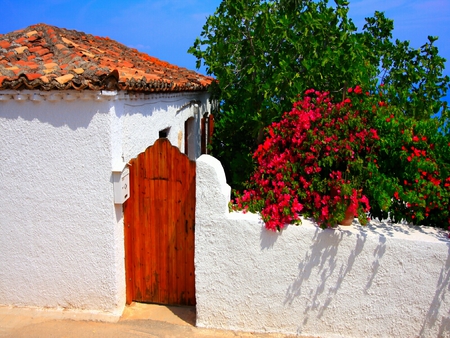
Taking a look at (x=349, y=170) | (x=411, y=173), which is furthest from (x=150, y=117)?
(x=411, y=173)

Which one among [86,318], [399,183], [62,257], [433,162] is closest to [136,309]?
[86,318]

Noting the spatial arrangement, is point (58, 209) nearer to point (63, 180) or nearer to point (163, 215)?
point (63, 180)

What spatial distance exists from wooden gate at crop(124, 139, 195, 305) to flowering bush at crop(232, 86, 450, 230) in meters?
0.75

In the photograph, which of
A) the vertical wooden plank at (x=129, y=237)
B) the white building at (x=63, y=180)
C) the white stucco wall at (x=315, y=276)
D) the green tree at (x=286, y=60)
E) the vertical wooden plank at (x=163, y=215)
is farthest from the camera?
the green tree at (x=286, y=60)

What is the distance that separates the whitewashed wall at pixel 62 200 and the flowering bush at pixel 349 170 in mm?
1716

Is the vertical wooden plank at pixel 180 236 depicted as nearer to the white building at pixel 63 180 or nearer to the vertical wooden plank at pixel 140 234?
the vertical wooden plank at pixel 140 234

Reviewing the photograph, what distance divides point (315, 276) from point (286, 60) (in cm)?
337

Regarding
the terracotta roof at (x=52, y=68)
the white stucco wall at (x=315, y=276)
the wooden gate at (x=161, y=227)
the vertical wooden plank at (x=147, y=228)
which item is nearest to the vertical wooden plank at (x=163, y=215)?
the wooden gate at (x=161, y=227)

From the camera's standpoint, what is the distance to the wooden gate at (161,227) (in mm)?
5133

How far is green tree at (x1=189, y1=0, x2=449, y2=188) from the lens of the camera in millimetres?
6312

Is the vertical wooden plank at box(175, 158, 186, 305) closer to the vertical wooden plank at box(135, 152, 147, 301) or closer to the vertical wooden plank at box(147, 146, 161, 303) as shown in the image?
the vertical wooden plank at box(147, 146, 161, 303)

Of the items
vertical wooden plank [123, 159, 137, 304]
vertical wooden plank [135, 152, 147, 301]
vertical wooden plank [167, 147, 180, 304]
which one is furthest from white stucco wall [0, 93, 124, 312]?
vertical wooden plank [167, 147, 180, 304]

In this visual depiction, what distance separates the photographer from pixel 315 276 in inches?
187

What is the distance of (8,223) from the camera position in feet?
17.2
